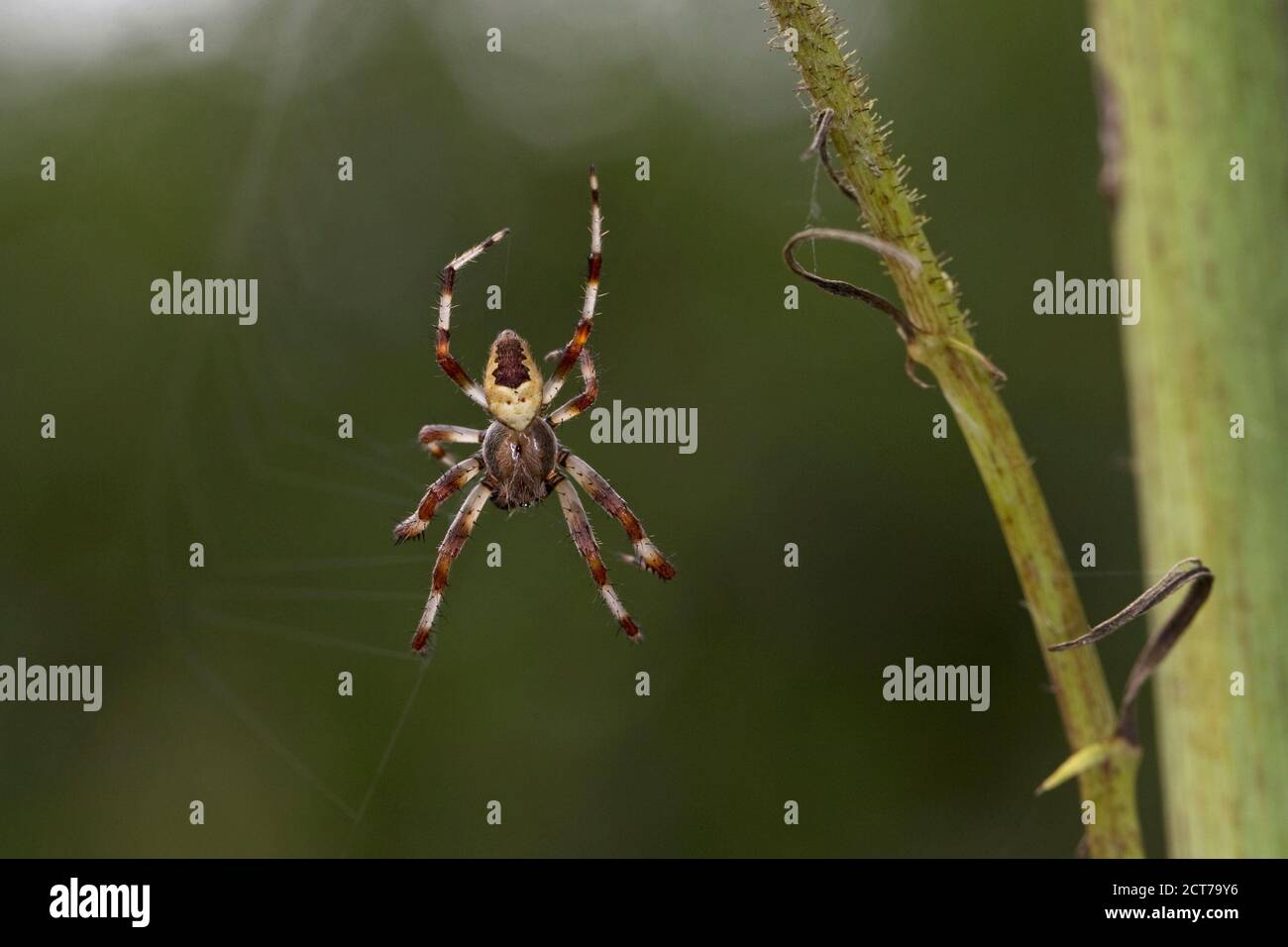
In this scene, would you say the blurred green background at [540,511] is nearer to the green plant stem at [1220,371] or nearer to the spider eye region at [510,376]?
the spider eye region at [510,376]

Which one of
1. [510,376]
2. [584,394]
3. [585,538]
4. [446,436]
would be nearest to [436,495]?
[446,436]

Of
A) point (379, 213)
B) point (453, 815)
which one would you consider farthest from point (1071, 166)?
point (453, 815)

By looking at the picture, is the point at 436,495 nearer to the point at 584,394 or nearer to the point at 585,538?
the point at 585,538

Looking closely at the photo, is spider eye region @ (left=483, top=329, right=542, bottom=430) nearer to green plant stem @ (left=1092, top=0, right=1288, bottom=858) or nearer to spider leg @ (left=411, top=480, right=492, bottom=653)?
spider leg @ (left=411, top=480, right=492, bottom=653)

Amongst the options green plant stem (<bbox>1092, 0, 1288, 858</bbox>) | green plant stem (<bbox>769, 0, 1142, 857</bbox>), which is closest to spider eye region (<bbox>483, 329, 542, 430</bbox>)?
green plant stem (<bbox>769, 0, 1142, 857</bbox>)

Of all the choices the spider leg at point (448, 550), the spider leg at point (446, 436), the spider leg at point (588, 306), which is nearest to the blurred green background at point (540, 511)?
the spider leg at point (448, 550)

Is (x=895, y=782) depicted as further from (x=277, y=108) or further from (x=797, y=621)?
(x=277, y=108)

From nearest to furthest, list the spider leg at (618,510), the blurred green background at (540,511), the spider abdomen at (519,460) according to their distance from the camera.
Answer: the spider abdomen at (519,460) → the spider leg at (618,510) → the blurred green background at (540,511)
